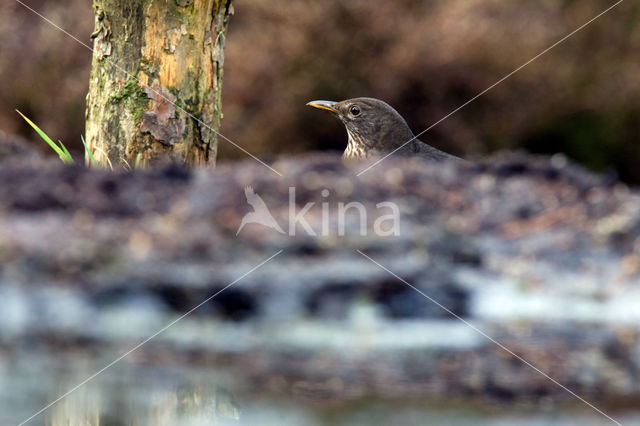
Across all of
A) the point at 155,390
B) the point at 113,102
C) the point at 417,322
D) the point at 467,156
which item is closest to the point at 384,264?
the point at 417,322

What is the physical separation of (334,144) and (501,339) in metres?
6.71

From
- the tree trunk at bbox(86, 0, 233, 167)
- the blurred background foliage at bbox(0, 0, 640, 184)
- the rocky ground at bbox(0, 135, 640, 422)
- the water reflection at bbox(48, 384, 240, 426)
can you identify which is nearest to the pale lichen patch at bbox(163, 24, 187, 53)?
the tree trunk at bbox(86, 0, 233, 167)

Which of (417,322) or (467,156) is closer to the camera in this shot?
(417,322)

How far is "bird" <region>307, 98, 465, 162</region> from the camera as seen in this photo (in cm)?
599

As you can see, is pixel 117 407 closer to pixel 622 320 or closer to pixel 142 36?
pixel 622 320

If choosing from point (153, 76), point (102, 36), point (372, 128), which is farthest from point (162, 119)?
point (372, 128)

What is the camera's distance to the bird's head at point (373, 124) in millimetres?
6004

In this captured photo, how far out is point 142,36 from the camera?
4.62m

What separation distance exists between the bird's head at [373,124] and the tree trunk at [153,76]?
4.54ft

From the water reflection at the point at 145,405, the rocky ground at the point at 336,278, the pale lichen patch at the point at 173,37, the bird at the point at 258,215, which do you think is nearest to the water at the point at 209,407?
the water reflection at the point at 145,405

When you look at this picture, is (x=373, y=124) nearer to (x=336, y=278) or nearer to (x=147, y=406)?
(x=336, y=278)

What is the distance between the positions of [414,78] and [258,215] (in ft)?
21.0

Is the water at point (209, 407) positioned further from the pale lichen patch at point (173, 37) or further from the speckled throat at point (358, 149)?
the speckled throat at point (358, 149)

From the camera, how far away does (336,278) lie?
3.56 metres
